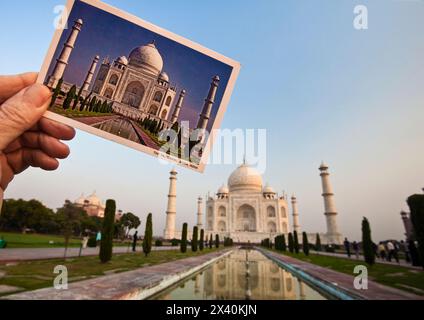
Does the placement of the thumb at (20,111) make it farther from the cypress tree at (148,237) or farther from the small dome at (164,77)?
the cypress tree at (148,237)

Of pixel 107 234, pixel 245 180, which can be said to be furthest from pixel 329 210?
pixel 107 234

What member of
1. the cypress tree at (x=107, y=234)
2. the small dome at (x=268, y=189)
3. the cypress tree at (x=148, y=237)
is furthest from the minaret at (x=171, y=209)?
the cypress tree at (x=107, y=234)

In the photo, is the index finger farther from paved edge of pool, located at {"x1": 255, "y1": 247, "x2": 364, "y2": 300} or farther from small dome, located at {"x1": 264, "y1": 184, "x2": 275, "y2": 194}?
small dome, located at {"x1": 264, "y1": 184, "x2": 275, "y2": 194}

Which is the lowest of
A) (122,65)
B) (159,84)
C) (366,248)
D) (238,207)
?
(366,248)

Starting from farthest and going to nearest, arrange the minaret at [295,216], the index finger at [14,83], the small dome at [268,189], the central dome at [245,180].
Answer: the small dome at [268,189], the central dome at [245,180], the minaret at [295,216], the index finger at [14,83]
